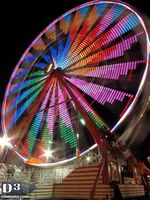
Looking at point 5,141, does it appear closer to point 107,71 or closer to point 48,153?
point 48,153

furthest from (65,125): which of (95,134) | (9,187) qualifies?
(9,187)

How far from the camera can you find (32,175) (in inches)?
560

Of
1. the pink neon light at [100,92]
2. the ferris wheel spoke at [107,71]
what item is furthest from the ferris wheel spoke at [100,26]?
the pink neon light at [100,92]

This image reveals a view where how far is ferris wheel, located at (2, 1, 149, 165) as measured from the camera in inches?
492

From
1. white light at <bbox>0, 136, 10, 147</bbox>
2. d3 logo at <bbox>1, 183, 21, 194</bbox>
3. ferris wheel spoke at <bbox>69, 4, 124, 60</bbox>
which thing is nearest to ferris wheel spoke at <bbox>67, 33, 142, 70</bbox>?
ferris wheel spoke at <bbox>69, 4, 124, 60</bbox>

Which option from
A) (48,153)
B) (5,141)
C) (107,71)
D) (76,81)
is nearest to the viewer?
(107,71)

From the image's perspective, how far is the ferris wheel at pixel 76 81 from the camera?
41.0 feet

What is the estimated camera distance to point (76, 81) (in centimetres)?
1473

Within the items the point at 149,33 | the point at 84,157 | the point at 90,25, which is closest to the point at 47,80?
the point at 90,25

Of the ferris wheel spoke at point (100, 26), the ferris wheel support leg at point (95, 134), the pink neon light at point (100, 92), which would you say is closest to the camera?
the ferris wheel support leg at point (95, 134)

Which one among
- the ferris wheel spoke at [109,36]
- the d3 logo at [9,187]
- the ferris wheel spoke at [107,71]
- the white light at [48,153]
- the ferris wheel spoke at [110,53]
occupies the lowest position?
the d3 logo at [9,187]

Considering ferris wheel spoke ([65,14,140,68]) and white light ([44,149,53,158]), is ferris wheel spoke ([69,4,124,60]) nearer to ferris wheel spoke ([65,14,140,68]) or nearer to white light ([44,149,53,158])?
ferris wheel spoke ([65,14,140,68])

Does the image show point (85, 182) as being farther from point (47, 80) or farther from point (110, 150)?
point (47, 80)

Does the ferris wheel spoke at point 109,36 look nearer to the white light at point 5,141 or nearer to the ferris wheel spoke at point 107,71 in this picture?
the ferris wheel spoke at point 107,71
